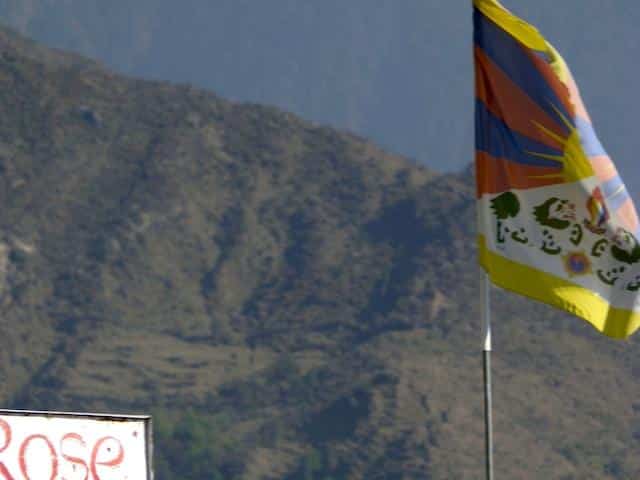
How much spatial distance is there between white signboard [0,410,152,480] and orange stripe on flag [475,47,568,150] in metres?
3.70

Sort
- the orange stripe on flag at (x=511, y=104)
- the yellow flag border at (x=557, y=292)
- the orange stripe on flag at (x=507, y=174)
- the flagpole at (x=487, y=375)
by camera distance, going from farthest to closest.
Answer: the orange stripe on flag at (x=511, y=104), the orange stripe on flag at (x=507, y=174), the yellow flag border at (x=557, y=292), the flagpole at (x=487, y=375)

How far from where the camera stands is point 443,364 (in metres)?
125

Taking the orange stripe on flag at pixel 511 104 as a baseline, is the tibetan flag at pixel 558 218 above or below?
below

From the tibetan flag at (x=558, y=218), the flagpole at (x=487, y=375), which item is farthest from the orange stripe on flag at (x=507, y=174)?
the flagpole at (x=487, y=375)

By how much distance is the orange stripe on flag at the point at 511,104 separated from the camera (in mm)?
13531

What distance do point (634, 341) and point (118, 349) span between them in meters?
31.7

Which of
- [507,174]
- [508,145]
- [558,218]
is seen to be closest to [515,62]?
[508,145]

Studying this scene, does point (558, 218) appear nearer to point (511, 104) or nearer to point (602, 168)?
point (602, 168)

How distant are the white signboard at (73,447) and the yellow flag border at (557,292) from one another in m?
3.12

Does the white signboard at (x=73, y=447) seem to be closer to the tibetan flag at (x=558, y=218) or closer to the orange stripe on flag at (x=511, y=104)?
the tibetan flag at (x=558, y=218)

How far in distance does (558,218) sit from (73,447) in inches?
150

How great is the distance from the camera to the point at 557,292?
1341 cm

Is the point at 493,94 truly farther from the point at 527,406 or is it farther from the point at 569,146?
the point at 527,406

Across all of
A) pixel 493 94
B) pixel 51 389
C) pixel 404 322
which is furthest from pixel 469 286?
pixel 493 94
